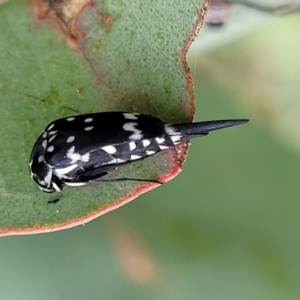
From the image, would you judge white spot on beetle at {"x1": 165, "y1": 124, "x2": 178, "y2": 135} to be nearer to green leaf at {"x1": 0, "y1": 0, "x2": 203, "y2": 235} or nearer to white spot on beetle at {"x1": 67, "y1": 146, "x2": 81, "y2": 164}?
green leaf at {"x1": 0, "y1": 0, "x2": 203, "y2": 235}

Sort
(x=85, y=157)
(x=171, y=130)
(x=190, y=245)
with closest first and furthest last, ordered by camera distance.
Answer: (x=171, y=130) → (x=85, y=157) → (x=190, y=245)

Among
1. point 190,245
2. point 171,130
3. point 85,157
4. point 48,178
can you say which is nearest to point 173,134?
point 171,130

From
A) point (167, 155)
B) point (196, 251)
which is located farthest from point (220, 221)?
point (167, 155)

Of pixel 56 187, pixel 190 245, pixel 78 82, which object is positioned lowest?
pixel 190 245

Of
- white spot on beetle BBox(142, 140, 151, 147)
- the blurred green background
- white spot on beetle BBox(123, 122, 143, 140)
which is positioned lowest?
the blurred green background

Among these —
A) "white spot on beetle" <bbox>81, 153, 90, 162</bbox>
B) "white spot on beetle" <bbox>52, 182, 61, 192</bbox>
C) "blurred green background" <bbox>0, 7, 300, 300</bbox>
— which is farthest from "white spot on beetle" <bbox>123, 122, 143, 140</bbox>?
"blurred green background" <bbox>0, 7, 300, 300</bbox>

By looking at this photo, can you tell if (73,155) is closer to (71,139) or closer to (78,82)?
(71,139)

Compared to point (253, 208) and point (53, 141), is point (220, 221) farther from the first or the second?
point (53, 141)
